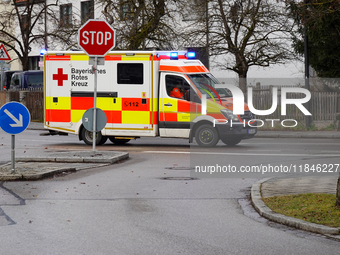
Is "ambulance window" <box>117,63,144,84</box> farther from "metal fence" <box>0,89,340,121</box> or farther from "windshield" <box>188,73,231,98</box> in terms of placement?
"metal fence" <box>0,89,340,121</box>

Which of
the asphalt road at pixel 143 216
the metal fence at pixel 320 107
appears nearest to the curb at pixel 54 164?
the asphalt road at pixel 143 216

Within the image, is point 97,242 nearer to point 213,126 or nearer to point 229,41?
point 213,126

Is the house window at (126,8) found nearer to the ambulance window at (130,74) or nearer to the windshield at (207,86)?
the ambulance window at (130,74)

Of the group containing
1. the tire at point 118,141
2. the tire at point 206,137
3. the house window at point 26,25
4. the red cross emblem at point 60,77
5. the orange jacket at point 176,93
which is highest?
the house window at point 26,25

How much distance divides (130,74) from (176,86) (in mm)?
1462

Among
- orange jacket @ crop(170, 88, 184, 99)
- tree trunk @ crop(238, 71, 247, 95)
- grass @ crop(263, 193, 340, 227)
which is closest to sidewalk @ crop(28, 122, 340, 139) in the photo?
tree trunk @ crop(238, 71, 247, 95)

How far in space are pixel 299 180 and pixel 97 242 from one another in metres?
5.19

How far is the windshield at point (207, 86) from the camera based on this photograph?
55.5 feet

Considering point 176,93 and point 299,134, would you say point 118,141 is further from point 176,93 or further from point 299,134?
point 299,134

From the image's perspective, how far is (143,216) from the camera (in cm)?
748

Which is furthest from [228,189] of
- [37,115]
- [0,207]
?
[37,115]

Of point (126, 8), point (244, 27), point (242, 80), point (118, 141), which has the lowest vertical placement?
point (118, 141)

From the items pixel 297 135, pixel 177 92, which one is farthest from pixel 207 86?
pixel 297 135

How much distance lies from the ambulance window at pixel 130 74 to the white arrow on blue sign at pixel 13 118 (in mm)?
6774
